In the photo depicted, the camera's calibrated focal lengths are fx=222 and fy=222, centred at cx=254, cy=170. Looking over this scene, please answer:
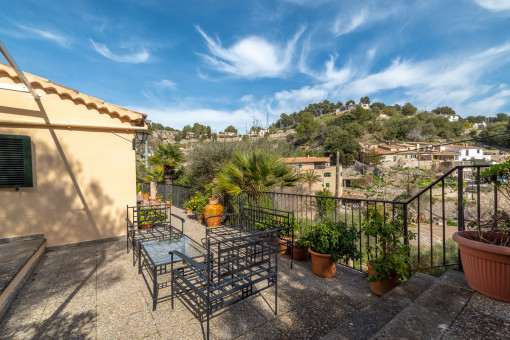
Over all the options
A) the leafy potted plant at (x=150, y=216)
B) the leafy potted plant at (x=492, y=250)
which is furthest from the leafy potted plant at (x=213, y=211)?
the leafy potted plant at (x=492, y=250)

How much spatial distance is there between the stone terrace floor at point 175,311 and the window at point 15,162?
6.17 feet

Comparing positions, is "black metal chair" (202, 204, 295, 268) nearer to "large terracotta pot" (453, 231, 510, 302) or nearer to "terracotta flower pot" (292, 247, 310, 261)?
"terracotta flower pot" (292, 247, 310, 261)

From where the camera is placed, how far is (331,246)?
3131 millimetres

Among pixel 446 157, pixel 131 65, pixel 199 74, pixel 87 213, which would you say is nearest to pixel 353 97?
pixel 446 157

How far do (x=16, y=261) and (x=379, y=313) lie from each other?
483 centimetres

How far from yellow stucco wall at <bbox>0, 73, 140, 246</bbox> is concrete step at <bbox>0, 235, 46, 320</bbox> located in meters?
0.19

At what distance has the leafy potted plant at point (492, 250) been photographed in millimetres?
1649

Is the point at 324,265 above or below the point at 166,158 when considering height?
below

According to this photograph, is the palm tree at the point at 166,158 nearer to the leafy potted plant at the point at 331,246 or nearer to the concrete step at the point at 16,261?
Answer: the concrete step at the point at 16,261

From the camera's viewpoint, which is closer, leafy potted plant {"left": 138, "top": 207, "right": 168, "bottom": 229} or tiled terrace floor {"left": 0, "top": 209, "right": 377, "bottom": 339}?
tiled terrace floor {"left": 0, "top": 209, "right": 377, "bottom": 339}

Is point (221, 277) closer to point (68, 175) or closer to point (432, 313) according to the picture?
point (432, 313)

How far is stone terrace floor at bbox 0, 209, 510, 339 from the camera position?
2082 millimetres

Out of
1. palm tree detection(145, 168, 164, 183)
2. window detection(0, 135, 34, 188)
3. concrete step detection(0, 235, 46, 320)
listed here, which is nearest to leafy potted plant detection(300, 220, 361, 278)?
concrete step detection(0, 235, 46, 320)

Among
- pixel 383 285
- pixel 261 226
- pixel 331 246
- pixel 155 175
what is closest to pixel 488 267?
pixel 383 285
